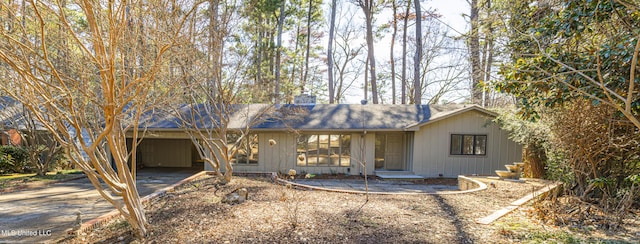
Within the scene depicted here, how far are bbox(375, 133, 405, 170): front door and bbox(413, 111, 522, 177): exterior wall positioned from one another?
971mm

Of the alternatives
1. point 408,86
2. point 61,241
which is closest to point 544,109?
point 61,241

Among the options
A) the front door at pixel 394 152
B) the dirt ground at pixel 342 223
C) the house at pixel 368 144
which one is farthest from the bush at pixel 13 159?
the front door at pixel 394 152

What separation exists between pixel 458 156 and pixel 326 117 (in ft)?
18.6

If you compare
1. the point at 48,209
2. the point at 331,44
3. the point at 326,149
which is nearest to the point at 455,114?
the point at 326,149

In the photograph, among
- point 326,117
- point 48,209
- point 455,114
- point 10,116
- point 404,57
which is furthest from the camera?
point 404,57

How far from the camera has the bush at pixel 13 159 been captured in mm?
11898

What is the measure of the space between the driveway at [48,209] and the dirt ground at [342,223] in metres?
1.12

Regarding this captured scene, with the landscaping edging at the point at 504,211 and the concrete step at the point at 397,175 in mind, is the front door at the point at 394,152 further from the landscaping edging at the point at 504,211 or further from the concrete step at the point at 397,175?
the landscaping edging at the point at 504,211

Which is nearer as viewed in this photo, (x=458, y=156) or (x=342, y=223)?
(x=342, y=223)

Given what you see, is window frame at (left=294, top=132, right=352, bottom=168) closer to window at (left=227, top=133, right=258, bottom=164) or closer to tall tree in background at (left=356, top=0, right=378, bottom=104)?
window at (left=227, top=133, right=258, bottom=164)

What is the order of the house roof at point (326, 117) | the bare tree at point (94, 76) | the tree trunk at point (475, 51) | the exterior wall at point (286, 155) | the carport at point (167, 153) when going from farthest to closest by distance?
the carport at point (167, 153)
the exterior wall at point (286, 155)
the house roof at point (326, 117)
the tree trunk at point (475, 51)
the bare tree at point (94, 76)

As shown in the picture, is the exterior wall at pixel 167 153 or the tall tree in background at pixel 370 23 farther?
the tall tree in background at pixel 370 23

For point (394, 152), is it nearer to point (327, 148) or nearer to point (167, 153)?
point (327, 148)

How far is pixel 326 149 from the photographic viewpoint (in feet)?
40.5
